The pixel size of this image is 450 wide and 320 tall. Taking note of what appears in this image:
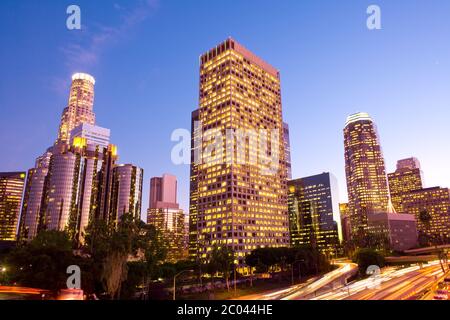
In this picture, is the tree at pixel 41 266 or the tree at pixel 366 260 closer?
the tree at pixel 41 266

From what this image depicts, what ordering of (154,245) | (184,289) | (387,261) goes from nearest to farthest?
Result: (154,245), (184,289), (387,261)

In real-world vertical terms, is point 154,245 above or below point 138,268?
above

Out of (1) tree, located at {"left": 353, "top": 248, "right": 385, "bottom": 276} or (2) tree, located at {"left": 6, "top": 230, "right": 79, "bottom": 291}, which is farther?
→ (1) tree, located at {"left": 353, "top": 248, "right": 385, "bottom": 276}

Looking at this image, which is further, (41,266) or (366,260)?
(366,260)

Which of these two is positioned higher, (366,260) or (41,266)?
(41,266)

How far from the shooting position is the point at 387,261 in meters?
178
